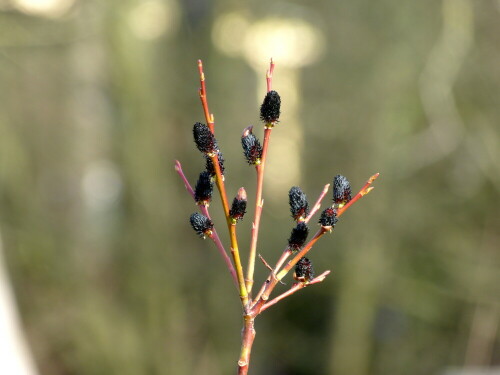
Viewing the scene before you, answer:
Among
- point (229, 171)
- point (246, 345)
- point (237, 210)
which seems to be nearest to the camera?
point (246, 345)

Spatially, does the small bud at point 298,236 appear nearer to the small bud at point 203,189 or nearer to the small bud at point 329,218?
the small bud at point 329,218

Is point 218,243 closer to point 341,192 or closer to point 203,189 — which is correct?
point 203,189

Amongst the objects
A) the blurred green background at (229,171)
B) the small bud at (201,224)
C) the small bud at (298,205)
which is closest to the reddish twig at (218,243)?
the small bud at (201,224)

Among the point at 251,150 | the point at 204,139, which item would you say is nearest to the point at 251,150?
the point at 251,150

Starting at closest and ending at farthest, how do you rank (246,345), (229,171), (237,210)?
(246,345), (237,210), (229,171)

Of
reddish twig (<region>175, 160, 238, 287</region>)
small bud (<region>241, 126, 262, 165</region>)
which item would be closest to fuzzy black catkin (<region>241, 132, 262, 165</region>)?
small bud (<region>241, 126, 262, 165</region>)

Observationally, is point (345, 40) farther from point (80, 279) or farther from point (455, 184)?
point (80, 279)

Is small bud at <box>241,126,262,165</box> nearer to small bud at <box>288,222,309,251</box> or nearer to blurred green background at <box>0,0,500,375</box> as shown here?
small bud at <box>288,222,309,251</box>
